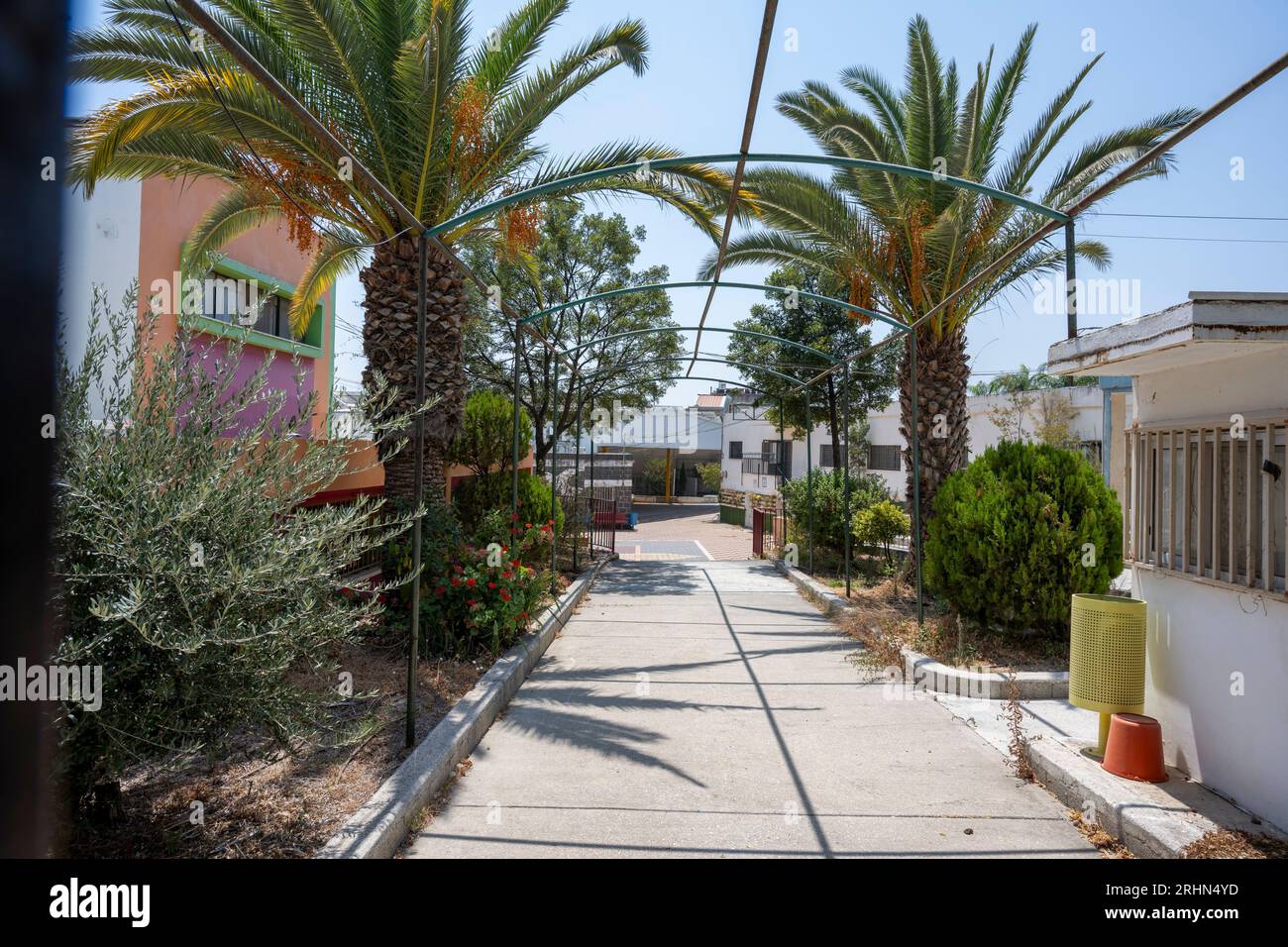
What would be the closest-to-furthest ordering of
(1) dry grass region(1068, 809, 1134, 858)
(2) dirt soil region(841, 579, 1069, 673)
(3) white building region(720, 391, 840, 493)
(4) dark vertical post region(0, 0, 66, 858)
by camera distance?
(4) dark vertical post region(0, 0, 66, 858) < (1) dry grass region(1068, 809, 1134, 858) < (2) dirt soil region(841, 579, 1069, 673) < (3) white building region(720, 391, 840, 493)

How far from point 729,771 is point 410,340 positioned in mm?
4875

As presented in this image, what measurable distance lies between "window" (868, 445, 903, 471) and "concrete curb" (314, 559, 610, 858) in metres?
25.3

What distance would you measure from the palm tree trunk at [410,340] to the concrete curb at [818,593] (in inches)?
207

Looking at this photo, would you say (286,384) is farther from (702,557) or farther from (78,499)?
(702,557)

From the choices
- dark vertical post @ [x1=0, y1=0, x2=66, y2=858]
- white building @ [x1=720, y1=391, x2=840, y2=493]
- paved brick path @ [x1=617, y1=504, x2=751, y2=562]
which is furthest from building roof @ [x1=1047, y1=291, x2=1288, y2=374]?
white building @ [x1=720, y1=391, x2=840, y2=493]

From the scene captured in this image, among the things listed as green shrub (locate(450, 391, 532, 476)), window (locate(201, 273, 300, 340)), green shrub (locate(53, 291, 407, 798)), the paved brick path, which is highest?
window (locate(201, 273, 300, 340))

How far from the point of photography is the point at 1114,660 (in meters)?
4.56

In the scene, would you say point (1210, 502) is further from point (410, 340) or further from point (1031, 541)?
point (410, 340)

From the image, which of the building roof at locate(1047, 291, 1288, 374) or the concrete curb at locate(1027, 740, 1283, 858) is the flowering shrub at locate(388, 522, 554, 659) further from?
the building roof at locate(1047, 291, 1288, 374)

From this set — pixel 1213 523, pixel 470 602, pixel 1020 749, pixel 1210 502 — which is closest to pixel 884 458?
pixel 470 602

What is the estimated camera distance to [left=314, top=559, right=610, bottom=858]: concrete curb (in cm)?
333

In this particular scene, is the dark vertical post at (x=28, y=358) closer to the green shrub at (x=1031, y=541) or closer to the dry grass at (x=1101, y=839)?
the dry grass at (x=1101, y=839)
